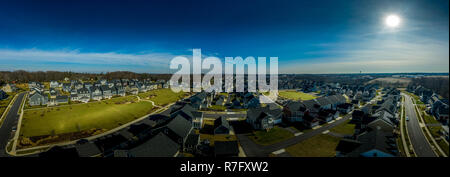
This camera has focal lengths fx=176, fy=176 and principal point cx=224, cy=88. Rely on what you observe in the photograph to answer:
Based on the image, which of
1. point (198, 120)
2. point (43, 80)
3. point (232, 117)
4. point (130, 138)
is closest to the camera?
point (130, 138)

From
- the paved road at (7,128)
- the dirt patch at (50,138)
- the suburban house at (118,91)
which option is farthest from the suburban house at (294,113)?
the suburban house at (118,91)

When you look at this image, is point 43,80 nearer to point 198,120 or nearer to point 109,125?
point 109,125

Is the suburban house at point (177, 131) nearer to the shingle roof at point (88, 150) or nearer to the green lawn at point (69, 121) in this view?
the shingle roof at point (88, 150)

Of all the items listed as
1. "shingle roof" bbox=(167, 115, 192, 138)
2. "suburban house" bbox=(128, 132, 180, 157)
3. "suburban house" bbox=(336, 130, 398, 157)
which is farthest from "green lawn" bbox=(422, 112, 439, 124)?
"suburban house" bbox=(128, 132, 180, 157)

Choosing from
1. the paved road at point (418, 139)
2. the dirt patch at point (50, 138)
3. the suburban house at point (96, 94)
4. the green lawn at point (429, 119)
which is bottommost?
the dirt patch at point (50, 138)
